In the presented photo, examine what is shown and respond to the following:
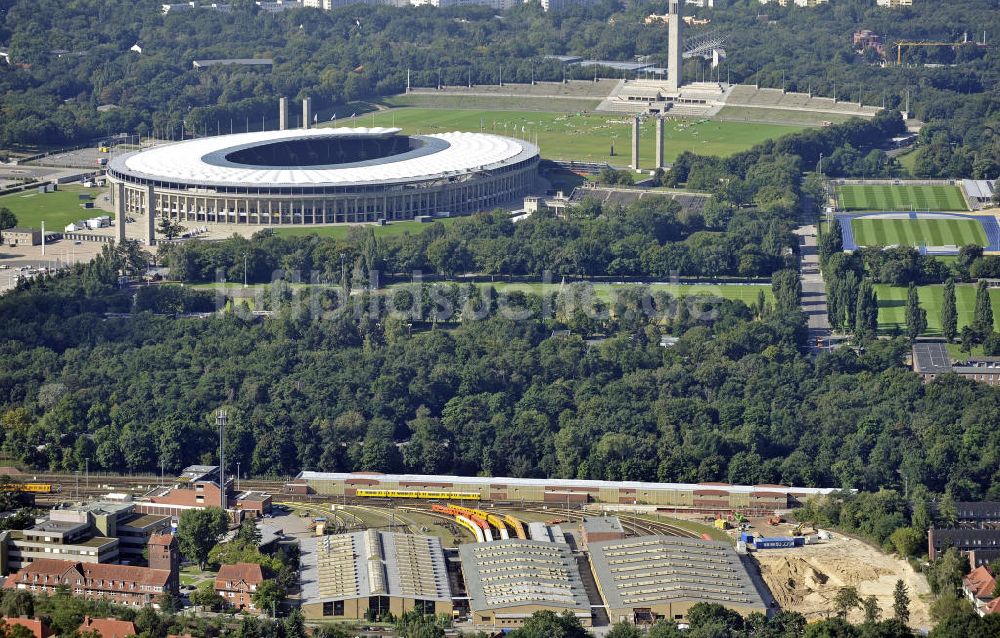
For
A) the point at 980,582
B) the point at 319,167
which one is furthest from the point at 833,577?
the point at 319,167

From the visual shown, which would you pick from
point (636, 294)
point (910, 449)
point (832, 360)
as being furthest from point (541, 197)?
point (910, 449)

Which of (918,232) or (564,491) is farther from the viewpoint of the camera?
(918,232)

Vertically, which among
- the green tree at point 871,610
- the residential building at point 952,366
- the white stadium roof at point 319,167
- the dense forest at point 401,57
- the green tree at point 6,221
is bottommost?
the green tree at point 871,610

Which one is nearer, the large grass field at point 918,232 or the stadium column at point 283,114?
the large grass field at point 918,232

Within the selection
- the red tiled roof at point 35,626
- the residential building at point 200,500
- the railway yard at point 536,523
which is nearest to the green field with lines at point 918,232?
the railway yard at point 536,523

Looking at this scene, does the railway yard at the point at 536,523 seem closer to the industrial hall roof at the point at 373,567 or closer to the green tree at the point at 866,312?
the industrial hall roof at the point at 373,567

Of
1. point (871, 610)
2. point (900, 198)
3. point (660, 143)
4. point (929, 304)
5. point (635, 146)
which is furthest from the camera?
point (635, 146)

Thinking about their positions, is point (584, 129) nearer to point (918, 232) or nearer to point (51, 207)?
point (918, 232)

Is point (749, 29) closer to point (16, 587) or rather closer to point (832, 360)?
point (832, 360)

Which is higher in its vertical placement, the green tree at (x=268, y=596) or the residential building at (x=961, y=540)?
the residential building at (x=961, y=540)
